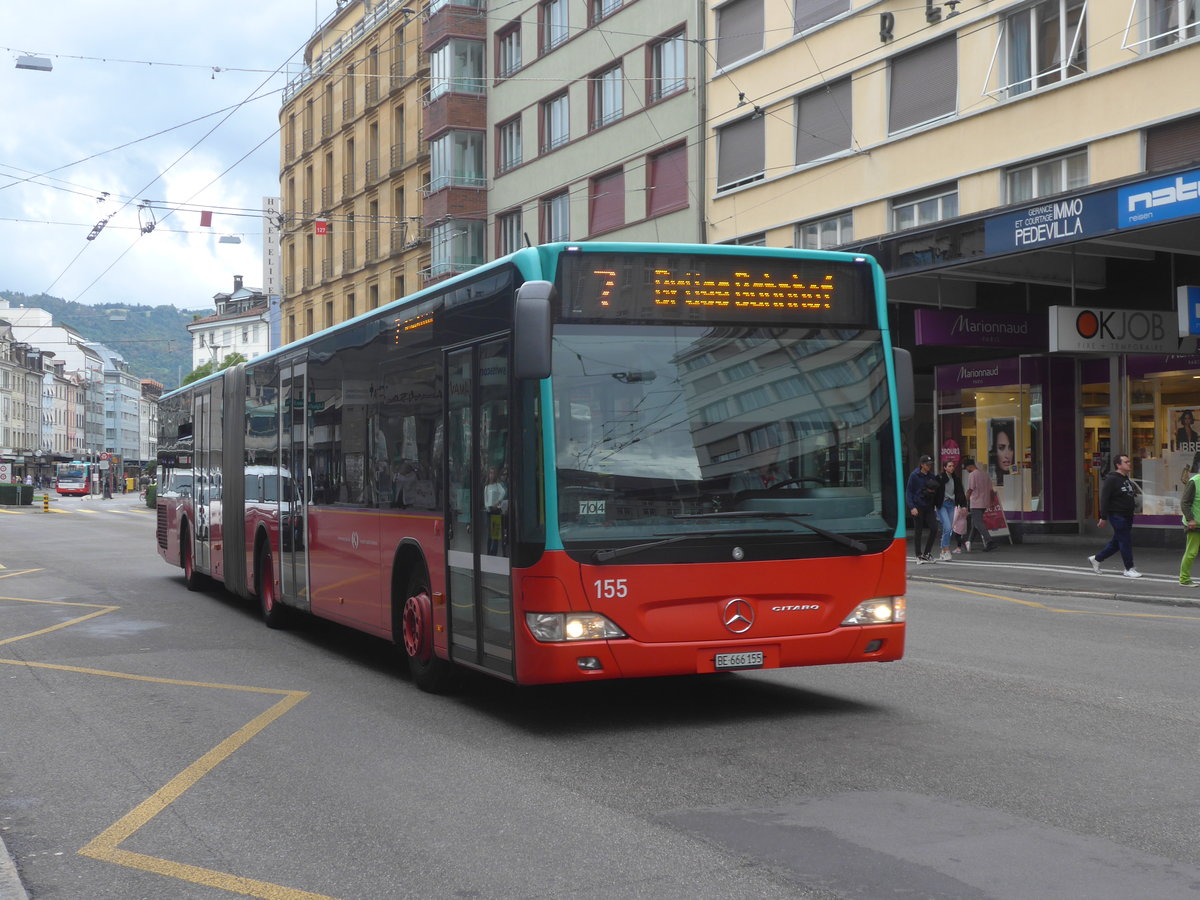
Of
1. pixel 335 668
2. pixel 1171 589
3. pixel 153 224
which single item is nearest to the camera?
pixel 335 668

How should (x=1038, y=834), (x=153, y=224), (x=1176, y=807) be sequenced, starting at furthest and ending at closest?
1. (x=153, y=224)
2. (x=1176, y=807)
3. (x=1038, y=834)

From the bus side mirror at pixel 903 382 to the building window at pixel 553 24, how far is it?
34.1 meters

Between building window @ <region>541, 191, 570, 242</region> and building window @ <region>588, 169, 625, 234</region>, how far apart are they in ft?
5.05

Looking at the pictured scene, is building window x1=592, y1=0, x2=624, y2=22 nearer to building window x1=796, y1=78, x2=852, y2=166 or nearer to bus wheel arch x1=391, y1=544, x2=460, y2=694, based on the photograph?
building window x1=796, y1=78, x2=852, y2=166

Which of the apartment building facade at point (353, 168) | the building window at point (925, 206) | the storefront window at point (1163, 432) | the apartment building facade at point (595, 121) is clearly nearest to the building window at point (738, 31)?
the apartment building facade at point (595, 121)

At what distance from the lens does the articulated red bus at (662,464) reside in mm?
7910

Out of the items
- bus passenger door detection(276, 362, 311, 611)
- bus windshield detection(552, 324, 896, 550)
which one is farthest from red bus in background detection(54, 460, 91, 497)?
bus windshield detection(552, 324, 896, 550)

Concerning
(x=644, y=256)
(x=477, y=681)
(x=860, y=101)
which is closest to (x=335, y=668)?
(x=477, y=681)

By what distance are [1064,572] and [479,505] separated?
47.3ft

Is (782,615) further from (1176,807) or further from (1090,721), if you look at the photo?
(1176,807)

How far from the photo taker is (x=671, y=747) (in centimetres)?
767

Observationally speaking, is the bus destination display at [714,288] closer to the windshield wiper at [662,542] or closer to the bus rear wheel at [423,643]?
the windshield wiper at [662,542]

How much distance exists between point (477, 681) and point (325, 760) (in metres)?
2.87

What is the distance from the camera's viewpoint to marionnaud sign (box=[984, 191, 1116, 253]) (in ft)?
65.6
